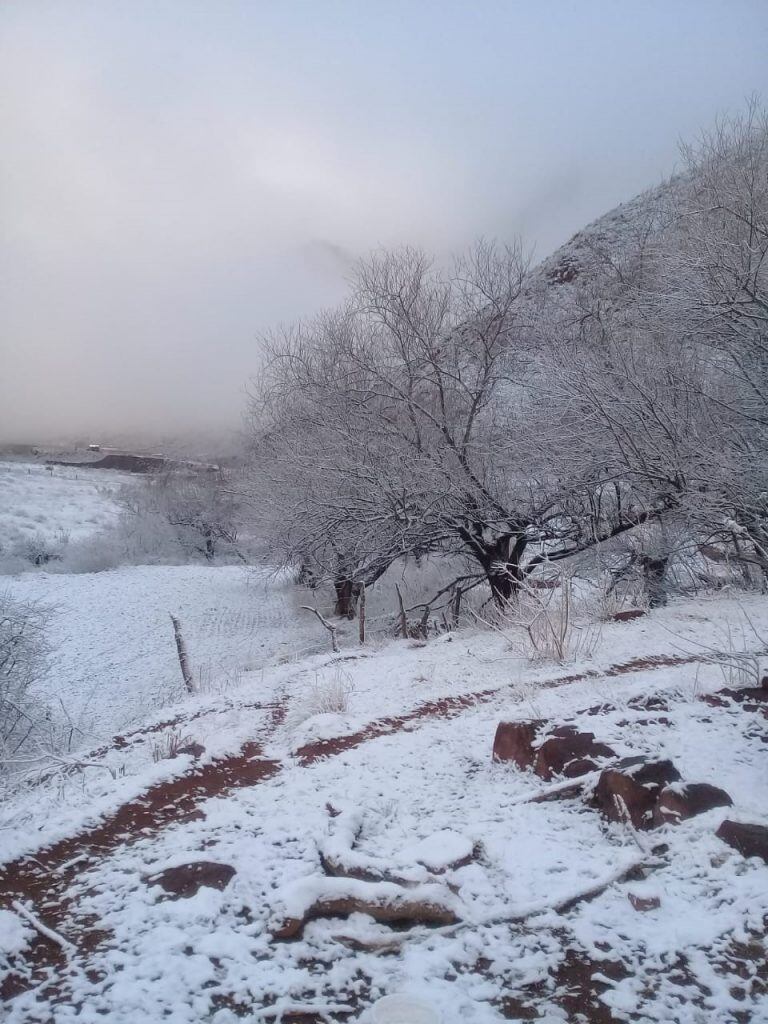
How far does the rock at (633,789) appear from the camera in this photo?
295 cm

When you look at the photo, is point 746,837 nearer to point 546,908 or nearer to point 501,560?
point 546,908

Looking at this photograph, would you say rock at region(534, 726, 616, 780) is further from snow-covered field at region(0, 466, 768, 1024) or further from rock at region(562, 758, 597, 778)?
snow-covered field at region(0, 466, 768, 1024)

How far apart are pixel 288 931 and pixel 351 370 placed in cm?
1061

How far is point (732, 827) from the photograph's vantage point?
8.56ft

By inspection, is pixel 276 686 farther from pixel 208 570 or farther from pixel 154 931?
pixel 208 570

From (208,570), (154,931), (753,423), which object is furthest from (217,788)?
(208,570)

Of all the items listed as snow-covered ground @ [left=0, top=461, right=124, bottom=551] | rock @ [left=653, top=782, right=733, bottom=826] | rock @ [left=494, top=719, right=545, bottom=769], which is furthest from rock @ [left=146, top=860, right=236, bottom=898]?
snow-covered ground @ [left=0, top=461, right=124, bottom=551]

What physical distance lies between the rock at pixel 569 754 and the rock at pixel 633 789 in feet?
0.87

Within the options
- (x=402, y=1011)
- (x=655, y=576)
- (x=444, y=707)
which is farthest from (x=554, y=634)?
(x=655, y=576)

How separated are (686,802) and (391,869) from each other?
52.5 inches

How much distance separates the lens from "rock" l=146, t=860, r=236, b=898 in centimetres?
262

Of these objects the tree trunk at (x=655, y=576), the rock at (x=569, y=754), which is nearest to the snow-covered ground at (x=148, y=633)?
the rock at (x=569, y=754)

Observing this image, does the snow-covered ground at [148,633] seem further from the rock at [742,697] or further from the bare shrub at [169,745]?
the rock at [742,697]

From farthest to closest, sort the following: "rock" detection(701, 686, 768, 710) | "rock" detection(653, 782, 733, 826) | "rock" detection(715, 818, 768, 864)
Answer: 1. "rock" detection(701, 686, 768, 710)
2. "rock" detection(653, 782, 733, 826)
3. "rock" detection(715, 818, 768, 864)
